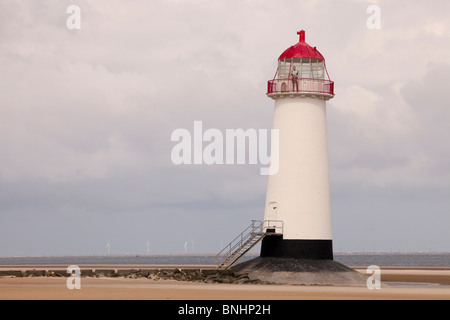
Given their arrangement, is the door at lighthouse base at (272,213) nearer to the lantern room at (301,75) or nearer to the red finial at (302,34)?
the lantern room at (301,75)

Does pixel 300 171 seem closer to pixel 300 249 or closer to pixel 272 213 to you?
pixel 272 213

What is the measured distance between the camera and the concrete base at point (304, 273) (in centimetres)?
3962

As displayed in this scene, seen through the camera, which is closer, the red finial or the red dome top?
the red dome top

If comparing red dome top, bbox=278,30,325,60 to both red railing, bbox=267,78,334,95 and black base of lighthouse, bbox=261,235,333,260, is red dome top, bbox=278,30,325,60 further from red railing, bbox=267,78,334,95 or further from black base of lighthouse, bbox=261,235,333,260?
black base of lighthouse, bbox=261,235,333,260

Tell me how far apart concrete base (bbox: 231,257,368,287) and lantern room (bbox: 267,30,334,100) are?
7409mm

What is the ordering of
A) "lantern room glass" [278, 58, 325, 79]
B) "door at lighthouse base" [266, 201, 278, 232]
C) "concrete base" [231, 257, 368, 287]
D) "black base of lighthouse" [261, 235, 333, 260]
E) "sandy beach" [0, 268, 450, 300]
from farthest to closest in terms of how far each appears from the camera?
"lantern room glass" [278, 58, 325, 79] < "door at lighthouse base" [266, 201, 278, 232] < "black base of lighthouse" [261, 235, 333, 260] < "concrete base" [231, 257, 368, 287] < "sandy beach" [0, 268, 450, 300]

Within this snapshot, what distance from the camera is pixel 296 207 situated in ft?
132

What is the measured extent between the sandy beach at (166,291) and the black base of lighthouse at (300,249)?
2174mm

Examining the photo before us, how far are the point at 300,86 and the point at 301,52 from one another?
Answer: 5.60 feet

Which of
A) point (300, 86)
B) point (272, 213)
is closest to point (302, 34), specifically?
point (300, 86)

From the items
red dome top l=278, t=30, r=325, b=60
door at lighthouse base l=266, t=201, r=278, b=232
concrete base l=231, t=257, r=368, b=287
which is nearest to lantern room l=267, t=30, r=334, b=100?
red dome top l=278, t=30, r=325, b=60

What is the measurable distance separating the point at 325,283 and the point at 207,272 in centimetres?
564

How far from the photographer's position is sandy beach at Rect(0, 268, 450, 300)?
30859 mm
